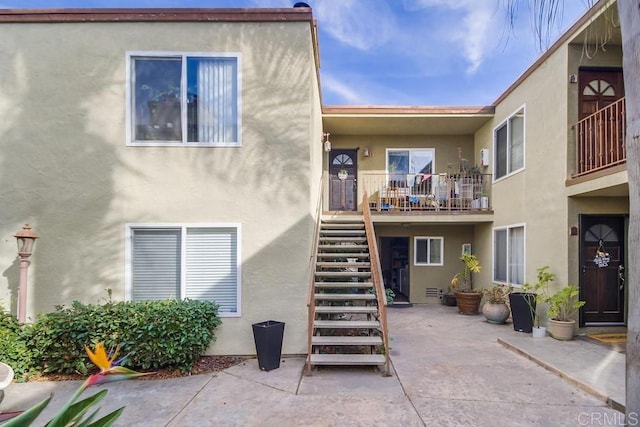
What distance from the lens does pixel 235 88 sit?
5980 millimetres

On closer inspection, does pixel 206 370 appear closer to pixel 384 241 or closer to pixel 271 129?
pixel 271 129

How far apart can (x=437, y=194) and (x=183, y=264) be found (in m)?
7.40

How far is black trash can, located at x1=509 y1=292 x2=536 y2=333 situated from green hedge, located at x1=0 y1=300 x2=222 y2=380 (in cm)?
619

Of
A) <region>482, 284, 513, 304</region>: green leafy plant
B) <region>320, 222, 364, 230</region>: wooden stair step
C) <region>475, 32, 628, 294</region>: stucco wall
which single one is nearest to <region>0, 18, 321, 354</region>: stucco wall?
<region>320, 222, 364, 230</region>: wooden stair step

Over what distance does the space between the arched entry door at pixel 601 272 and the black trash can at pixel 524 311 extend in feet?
2.75

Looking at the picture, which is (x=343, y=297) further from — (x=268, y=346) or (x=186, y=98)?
(x=186, y=98)

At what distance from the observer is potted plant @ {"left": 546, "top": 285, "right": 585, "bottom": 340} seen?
6512 millimetres

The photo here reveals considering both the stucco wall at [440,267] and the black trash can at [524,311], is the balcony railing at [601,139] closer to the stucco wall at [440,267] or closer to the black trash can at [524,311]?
the black trash can at [524,311]

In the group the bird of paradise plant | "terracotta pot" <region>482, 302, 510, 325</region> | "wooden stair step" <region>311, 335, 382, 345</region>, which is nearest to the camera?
the bird of paradise plant

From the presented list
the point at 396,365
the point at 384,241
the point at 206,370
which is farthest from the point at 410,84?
the point at 206,370

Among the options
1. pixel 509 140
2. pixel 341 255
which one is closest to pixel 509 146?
pixel 509 140

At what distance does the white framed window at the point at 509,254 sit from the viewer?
28.3 ft

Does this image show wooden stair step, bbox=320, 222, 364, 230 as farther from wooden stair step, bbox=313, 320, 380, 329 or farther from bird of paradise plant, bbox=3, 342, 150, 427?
bird of paradise plant, bbox=3, 342, 150, 427

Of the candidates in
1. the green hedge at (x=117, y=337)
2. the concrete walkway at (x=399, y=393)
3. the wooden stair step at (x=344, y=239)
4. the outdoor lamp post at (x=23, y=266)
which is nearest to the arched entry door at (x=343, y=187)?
the wooden stair step at (x=344, y=239)
